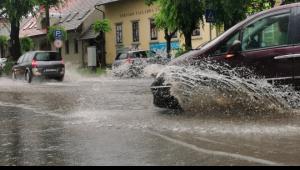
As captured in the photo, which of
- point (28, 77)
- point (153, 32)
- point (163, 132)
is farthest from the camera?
point (153, 32)

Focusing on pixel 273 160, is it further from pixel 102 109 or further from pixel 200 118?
pixel 102 109

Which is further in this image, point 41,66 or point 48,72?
point 48,72

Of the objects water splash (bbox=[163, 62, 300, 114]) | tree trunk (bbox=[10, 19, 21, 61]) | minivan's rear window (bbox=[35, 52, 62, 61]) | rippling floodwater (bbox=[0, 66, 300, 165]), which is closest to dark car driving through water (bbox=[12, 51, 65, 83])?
minivan's rear window (bbox=[35, 52, 62, 61])

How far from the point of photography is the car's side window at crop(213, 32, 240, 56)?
10031mm

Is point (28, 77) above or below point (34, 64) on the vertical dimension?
below

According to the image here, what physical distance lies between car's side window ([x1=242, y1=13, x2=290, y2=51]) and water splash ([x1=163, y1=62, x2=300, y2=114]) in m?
0.56

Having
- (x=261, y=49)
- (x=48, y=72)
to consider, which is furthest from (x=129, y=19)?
(x=261, y=49)

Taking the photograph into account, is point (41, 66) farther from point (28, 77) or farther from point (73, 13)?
point (73, 13)

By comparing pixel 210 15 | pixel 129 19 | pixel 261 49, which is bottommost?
pixel 261 49

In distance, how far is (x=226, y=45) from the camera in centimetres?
1009

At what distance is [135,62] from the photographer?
30.1 metres

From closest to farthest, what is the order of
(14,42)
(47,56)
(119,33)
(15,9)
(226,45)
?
(226,45) → (47,56) → (15,9) → (14,42) → (119,33)

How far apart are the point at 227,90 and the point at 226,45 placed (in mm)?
926
